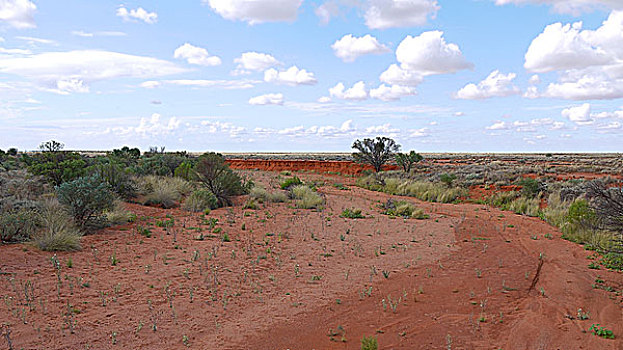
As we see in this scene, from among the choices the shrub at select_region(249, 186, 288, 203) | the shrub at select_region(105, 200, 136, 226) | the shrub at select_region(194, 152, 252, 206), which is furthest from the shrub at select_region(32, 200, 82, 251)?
the shrub at select_region(249, 186, 288, 203)

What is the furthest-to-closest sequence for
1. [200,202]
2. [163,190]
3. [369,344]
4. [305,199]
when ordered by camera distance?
[305,199]
[163,190]
[200,202]
[369,344]

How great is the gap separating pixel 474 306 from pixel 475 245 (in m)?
4.71

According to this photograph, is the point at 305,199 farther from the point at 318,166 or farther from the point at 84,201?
the point at 318,166

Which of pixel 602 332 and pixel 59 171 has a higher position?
pixel 59 171

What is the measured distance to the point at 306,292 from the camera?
7.41 m

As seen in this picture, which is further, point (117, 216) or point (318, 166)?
point (318, 166)

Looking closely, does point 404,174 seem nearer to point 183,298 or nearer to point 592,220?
point 592,220

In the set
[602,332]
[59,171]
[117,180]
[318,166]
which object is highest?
[59,171]

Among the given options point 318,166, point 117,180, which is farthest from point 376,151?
point 117,180

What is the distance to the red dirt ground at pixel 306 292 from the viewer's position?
561 centimetres

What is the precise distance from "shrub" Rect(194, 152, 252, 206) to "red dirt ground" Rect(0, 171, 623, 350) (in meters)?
5.53

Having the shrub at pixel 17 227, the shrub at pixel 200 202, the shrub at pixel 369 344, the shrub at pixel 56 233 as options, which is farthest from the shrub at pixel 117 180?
the shrub at pixel 369 344

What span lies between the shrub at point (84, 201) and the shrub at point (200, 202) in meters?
3.63

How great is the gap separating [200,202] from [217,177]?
2401 mm
